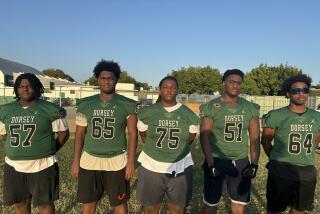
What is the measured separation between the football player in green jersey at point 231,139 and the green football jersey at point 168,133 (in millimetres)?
267

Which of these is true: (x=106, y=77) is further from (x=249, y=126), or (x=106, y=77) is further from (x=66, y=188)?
(x=66, y=188)

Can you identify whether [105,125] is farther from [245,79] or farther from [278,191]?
[245,79]

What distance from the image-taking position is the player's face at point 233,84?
14.4ft

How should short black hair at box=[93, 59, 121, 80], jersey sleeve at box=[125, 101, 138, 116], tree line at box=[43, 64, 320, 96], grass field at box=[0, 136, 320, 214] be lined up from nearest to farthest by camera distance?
jersey sleeve at box=[125, 101, 138, 116], short black hair at box=[93, 59, 121, 80], grass field at box=[0, 136, 320, 214], tree line at box=[43, 64, 320, 96]

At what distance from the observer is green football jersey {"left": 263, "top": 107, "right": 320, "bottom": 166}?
4227 mm

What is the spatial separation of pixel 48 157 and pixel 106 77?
117cm

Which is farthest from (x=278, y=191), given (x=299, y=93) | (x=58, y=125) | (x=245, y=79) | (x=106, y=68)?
(x=245, y=79)

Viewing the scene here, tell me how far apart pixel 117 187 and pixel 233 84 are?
1.84 metres

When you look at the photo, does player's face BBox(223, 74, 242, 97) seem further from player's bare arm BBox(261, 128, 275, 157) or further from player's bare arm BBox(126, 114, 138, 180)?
player's bare arm BBox(126, 114, 138, 180)

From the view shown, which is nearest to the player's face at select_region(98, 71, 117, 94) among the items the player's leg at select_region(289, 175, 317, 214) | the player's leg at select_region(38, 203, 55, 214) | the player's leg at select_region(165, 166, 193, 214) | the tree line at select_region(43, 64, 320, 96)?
the player's leg at select_region(165, 166, 193, 214)

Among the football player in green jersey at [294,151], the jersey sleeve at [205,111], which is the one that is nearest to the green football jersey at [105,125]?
the jersey sleeve at [205,111]

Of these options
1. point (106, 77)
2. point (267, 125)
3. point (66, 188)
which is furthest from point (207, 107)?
point (66, 188)

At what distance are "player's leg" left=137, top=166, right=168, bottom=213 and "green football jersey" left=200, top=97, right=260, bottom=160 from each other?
78 centimetres

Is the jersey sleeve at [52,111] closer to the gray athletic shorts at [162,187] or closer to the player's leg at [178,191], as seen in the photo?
the gray athletic shorts at [162,187]
